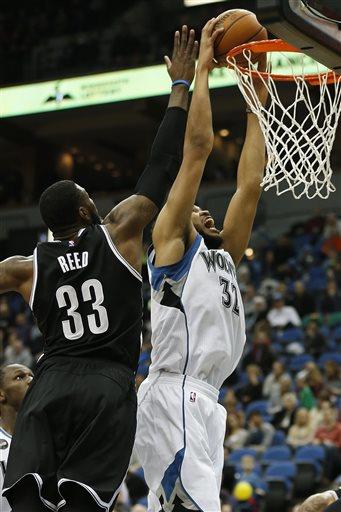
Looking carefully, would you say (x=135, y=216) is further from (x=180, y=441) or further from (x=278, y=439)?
(x=278, y=439)

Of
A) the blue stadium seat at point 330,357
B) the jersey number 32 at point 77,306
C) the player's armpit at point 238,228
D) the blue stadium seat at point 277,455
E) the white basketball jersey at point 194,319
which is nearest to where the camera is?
the jersey number 32 at point 77,306

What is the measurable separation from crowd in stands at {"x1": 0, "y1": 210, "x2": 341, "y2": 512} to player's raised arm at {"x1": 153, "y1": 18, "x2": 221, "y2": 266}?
603 centimetres

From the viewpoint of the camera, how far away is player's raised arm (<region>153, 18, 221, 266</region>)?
4816mm

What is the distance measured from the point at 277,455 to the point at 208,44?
860cm

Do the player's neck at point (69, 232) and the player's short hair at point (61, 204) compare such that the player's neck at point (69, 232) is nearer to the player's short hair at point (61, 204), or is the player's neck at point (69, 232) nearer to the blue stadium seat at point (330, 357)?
the player's short hair at point (61, 204)

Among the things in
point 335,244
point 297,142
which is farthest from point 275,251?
point 297,142

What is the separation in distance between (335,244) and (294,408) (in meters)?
5.65

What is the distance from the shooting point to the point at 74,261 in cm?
448

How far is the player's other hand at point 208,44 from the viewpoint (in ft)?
16.7

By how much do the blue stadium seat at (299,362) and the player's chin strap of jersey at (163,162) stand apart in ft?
38.4

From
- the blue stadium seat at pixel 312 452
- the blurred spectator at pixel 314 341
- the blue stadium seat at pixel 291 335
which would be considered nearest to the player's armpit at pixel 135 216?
the blue stadium seat at pixel 312 452

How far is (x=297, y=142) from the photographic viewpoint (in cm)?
584

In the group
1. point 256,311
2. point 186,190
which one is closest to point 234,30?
point 186,190

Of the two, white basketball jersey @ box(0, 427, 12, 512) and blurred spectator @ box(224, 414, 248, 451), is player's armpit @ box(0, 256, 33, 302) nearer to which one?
white basketball jersey @ box(0, 427, 12, 512)
